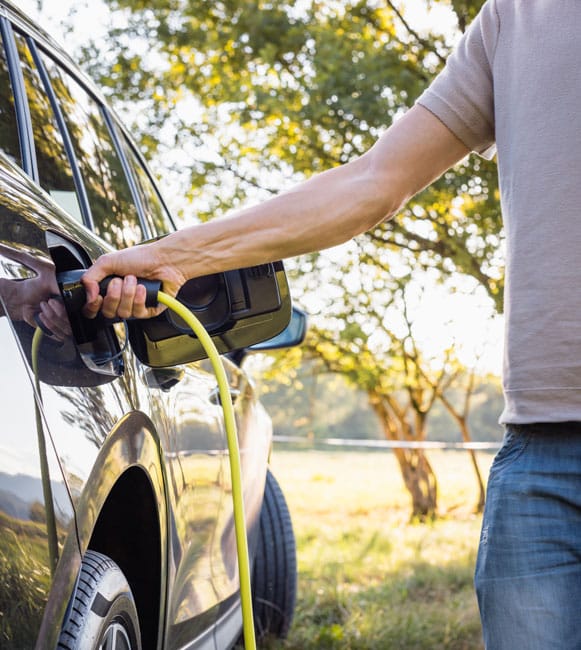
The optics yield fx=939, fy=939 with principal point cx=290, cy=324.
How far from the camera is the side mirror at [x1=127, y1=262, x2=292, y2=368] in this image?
1.68 meters

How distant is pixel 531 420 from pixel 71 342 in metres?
0.74

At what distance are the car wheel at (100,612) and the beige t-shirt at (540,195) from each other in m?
0.74

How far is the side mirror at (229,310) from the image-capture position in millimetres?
1678

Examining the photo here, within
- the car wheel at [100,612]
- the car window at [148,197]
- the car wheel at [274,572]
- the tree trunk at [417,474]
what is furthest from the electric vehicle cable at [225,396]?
the tree trunk at [417,474]

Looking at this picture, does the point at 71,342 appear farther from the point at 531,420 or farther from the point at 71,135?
the point at 71,135

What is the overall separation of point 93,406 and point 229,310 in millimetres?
301

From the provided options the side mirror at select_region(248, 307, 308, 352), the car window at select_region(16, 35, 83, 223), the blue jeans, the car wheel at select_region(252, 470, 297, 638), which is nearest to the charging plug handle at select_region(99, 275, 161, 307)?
the car window at select_region(16, 35, 83, 223)

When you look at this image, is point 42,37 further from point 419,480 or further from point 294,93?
point 419,480

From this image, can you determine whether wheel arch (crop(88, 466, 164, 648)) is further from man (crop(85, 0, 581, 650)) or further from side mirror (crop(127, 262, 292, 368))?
man (crop(85, 0, 581, 650))

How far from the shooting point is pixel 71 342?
58.2 inches

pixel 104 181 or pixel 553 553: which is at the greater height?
pixel 104 181

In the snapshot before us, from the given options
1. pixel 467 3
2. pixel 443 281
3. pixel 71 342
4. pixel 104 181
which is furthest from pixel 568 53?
pixel 443 281

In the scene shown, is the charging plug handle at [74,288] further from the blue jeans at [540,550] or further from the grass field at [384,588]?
the grass field at [384,588]

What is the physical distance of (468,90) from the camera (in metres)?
1.62
